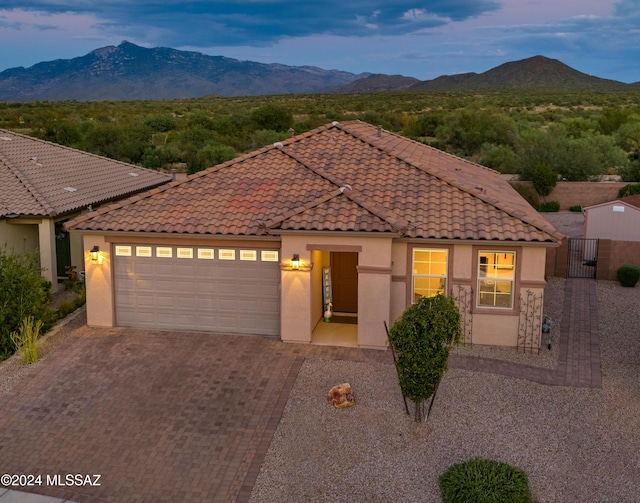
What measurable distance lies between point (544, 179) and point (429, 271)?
22939 mm

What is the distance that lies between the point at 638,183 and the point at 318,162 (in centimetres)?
2458

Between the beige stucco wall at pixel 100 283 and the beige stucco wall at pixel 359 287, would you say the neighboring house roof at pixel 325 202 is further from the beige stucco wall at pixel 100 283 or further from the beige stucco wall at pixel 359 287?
the beige stucco wall at pixel 100 283

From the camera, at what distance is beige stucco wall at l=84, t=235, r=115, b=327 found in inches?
619

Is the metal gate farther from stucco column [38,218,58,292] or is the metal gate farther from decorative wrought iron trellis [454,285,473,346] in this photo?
stucco column [38,218,58,292]

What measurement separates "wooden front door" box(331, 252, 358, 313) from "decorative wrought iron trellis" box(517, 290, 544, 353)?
4.16 metres

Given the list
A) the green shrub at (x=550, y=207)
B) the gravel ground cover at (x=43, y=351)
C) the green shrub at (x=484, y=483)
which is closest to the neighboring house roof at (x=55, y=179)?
the gravel ground cover at (x=43, y=351)

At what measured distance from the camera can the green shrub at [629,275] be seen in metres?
20.4

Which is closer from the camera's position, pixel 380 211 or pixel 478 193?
pixel 380 211

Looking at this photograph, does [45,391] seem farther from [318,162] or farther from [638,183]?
[638,183]

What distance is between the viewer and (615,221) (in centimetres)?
2456

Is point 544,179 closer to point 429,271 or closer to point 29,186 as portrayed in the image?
point 429,271

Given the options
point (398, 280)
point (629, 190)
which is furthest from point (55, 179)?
point (629, 190)

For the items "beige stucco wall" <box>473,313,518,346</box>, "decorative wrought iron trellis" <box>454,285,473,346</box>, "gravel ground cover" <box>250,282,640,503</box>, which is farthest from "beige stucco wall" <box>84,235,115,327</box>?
"beige stucco wall" <box>473,313,518,346</box>

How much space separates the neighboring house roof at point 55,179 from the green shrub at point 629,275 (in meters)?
16.2
